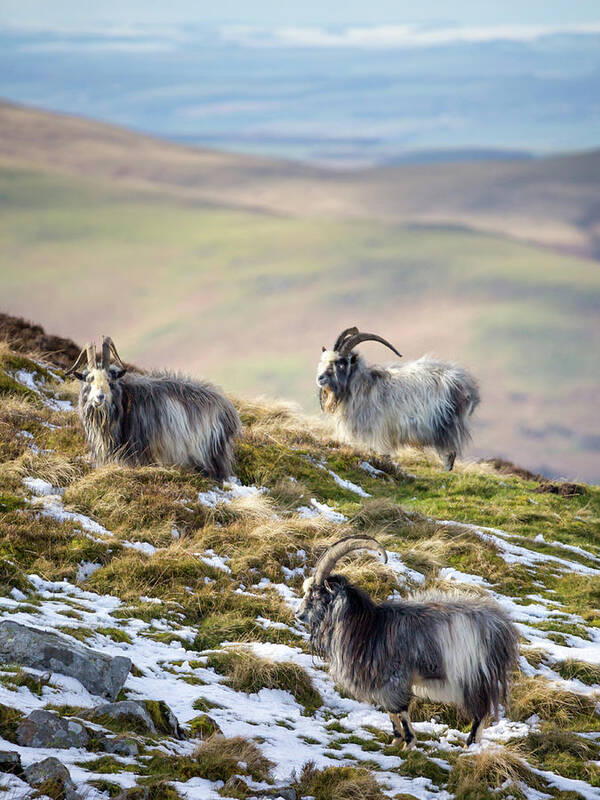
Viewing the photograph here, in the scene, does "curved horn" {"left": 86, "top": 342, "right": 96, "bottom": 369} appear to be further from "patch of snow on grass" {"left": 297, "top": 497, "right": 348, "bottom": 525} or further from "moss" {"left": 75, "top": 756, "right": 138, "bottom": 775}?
"moss" {"left": 75, "top": 756, "right": 138, "bottom": 775}

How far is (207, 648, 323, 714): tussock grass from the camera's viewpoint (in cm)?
900

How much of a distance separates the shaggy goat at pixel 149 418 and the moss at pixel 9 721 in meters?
7.76

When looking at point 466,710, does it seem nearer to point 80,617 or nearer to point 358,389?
point 80,617

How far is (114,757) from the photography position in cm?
657

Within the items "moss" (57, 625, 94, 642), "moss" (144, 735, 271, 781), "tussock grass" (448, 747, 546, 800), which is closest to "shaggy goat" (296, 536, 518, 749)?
"tussock grass" (448, 747, 546, 800)

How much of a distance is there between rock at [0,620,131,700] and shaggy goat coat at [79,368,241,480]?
6.70 metres

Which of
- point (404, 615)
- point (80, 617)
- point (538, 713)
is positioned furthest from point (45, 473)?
point (538, 713)

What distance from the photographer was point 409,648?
8.45 m

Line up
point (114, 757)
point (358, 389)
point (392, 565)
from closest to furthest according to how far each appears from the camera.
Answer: point (114, 757)
point (392, 565)
point (358, 389)

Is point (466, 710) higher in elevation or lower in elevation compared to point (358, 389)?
lower

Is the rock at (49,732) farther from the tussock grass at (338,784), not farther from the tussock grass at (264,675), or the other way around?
the tussock grass at (264,675)

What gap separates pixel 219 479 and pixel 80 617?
610cm

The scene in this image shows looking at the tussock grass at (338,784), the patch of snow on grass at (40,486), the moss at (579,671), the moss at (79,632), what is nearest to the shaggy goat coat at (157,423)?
the patch of snow on grass at (40,486)

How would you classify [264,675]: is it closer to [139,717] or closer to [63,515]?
[139,717]
